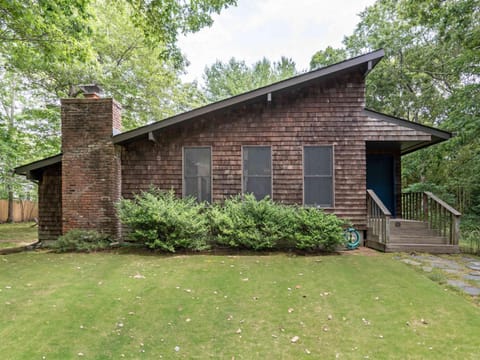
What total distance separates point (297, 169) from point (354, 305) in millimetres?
4495

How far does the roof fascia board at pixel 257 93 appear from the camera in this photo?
728cm

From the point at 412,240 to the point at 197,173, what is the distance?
18.9 ft

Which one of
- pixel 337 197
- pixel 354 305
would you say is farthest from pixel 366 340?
pixel 337 197

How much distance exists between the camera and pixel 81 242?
276 inches

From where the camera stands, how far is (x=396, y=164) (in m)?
8.78

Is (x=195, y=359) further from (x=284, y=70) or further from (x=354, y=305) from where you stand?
(x=284, y=70)

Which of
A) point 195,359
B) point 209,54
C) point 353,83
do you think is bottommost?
point 195,359

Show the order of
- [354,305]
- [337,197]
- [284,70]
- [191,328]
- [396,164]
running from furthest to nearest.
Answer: [284,70] → [396,164] → [337,197] → [354,305] → [191,328]

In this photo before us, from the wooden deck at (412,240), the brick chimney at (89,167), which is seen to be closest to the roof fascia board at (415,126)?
the wooden deck at (412,240)

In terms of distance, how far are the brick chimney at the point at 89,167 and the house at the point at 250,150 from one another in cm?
3

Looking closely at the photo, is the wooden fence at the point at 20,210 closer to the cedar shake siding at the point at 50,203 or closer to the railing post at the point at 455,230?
the cedar shake siding at the point at 50,203

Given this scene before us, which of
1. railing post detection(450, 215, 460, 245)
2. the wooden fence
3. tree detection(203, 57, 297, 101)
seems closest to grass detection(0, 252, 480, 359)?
railing post detection(450, 215, 460, 245)

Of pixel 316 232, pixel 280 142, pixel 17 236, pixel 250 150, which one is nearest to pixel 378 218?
pixel 316 232

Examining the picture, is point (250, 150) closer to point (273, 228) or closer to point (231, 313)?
point (273, 228)
